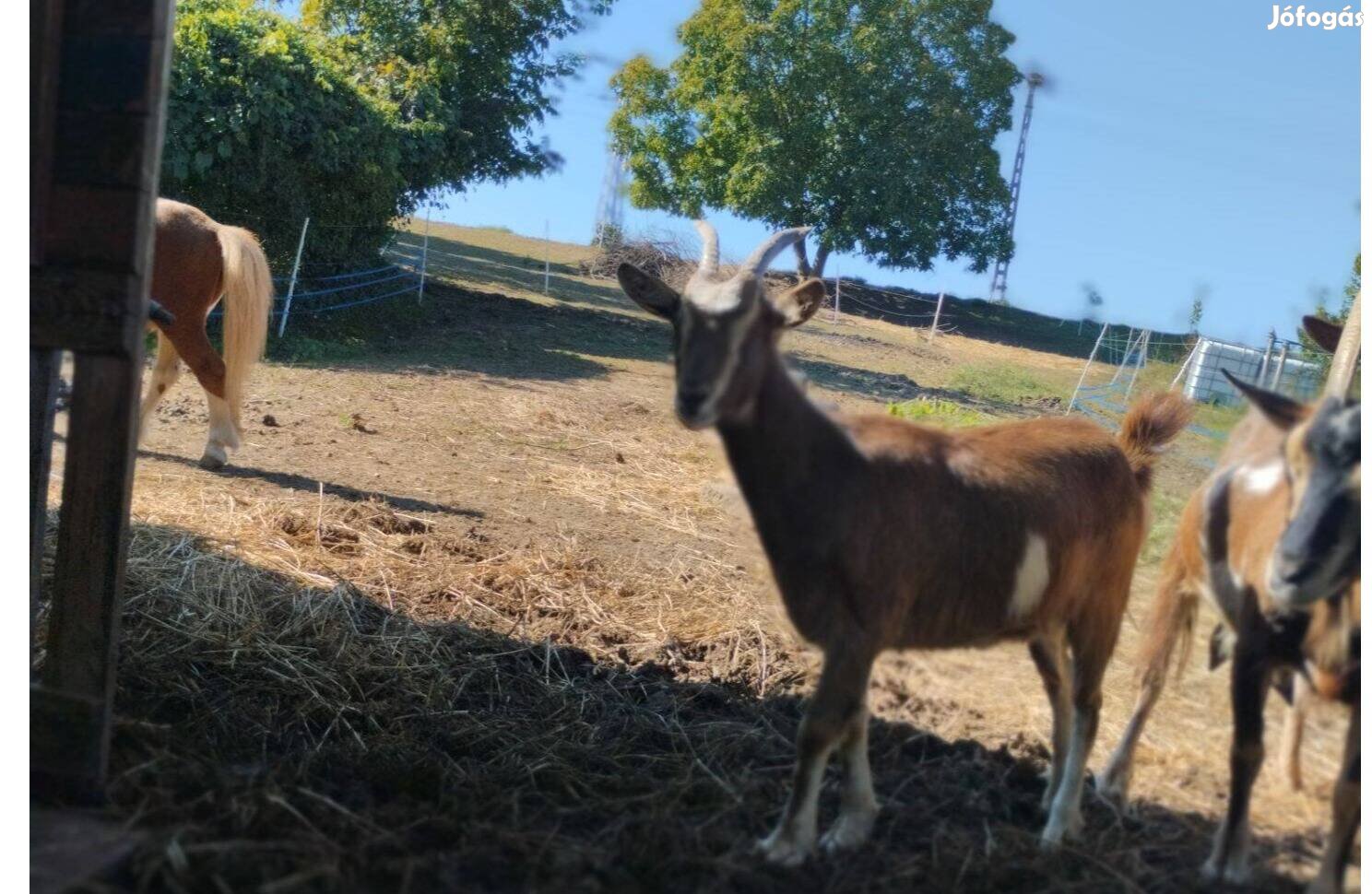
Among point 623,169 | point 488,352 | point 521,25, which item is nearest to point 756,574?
point 488,352

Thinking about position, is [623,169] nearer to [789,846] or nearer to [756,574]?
[756,574]

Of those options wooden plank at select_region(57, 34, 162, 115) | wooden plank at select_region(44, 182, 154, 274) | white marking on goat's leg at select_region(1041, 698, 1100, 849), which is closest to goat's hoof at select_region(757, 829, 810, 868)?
white marking on goat's leg at select_region(1041, 698, 1100, 849)

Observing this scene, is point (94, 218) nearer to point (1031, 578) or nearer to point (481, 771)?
point (481, 771)

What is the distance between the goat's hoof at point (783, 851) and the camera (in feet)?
11.8

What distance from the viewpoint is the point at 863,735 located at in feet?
12.8

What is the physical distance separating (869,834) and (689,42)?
1668 cm

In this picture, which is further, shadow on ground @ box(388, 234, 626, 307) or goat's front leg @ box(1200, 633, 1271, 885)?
shadow on ground @ box(388, 234, 626, 307)

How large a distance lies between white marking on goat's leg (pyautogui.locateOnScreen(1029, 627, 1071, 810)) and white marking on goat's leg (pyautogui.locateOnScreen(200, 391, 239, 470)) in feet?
20.5

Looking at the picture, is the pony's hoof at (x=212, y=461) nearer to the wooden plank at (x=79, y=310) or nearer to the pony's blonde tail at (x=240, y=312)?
the pony's blonde tail at (x=240, y=312)

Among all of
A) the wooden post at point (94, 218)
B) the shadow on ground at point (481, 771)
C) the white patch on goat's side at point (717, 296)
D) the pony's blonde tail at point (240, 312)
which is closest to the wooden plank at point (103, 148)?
the wooden post at point (94, 218)

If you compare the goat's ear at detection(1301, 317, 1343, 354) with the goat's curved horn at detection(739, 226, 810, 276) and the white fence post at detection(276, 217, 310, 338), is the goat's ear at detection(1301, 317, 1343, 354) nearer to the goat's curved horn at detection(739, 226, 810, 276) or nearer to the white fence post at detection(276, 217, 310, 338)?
the goat's curved horn at detection(739, 226, 810, 276)

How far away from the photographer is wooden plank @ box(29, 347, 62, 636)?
4258 millimetres

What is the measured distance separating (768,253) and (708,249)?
9.0 inches

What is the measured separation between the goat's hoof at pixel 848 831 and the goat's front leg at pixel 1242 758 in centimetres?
100
